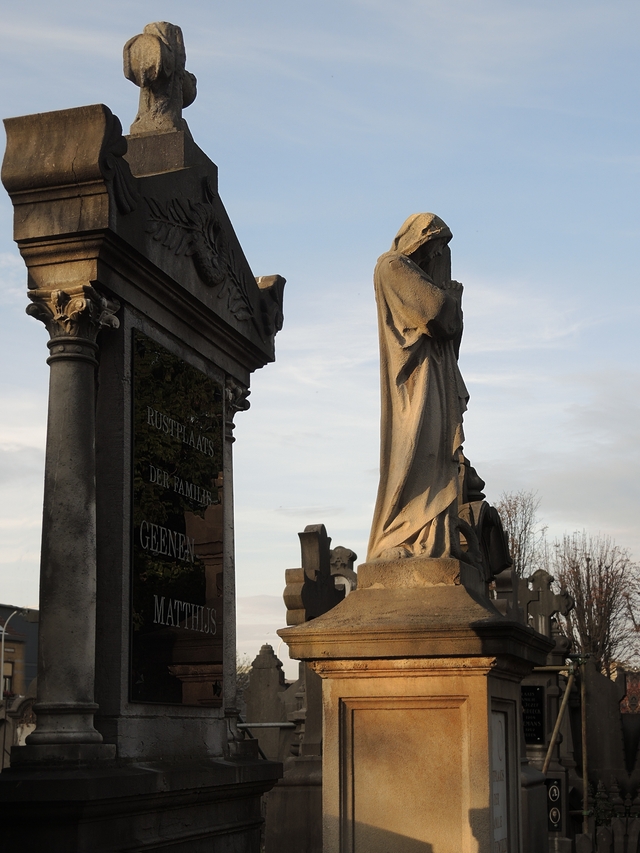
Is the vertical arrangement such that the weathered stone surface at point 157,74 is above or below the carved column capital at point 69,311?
above

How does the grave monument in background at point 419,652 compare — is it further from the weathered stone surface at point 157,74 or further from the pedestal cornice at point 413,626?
the weathered stone surface at point 157,74

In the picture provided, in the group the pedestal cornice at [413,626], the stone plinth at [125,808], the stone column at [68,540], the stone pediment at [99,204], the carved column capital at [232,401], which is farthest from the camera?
the carved column capital at [232,401]

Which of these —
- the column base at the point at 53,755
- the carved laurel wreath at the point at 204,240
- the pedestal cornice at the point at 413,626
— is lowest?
the column base at the point at 53,755

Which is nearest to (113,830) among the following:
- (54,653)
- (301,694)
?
(54,653)

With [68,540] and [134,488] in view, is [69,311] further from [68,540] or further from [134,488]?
[68,540]

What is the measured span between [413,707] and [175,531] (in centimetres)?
192

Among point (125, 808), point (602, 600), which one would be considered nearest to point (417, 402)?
point (125, 808)

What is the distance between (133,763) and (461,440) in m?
2.59

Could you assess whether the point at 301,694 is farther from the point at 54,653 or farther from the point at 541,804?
the point at 54,653

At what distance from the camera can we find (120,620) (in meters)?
6.05

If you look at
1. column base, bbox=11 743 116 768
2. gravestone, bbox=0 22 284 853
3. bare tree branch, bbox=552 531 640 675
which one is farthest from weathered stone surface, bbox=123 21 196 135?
bare tree branch, bbox=552 531 640 675

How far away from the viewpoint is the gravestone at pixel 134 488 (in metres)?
5.58

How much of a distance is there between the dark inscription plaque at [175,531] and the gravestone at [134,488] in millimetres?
18

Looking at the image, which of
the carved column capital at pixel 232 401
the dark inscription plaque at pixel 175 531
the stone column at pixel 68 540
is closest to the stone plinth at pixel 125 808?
the stone column at pixel 68 540
